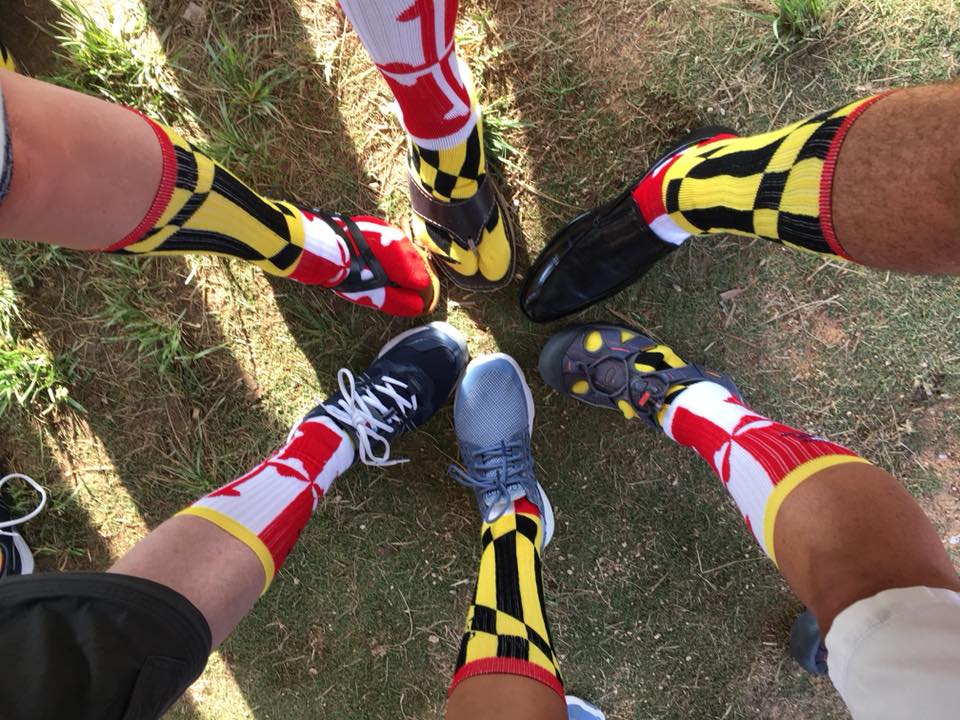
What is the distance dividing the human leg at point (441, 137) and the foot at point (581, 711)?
124 cm

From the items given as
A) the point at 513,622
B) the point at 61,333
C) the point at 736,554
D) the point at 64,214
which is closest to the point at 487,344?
the point at 513,622

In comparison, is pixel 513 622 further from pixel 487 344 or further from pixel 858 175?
pixel 858 175

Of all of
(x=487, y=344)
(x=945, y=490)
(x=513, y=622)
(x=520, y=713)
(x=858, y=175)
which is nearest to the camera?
(x=858, y=175)

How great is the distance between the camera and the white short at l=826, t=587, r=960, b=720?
745 mm

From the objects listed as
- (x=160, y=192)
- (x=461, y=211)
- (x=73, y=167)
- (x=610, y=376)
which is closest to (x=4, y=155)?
(x=73, y=167)

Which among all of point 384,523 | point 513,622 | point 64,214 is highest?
point 64,214

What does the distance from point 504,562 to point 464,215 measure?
90 cm

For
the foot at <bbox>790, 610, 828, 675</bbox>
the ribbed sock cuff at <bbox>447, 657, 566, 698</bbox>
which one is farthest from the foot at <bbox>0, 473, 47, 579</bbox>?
the foot at <bbox>790, 610, 828, 675</bbox>

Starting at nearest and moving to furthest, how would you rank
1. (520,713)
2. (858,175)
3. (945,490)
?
(858,175) → (520,713) → (945,490)

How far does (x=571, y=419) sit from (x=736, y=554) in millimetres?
632

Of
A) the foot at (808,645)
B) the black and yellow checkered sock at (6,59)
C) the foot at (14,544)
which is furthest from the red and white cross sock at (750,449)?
the black and yellow checkered sock at (6,59)

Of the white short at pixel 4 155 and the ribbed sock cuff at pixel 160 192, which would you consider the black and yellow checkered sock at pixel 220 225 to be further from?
the white short at pixel 4 155

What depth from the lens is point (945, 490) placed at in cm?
168

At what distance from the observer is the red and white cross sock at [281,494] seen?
1.16m
